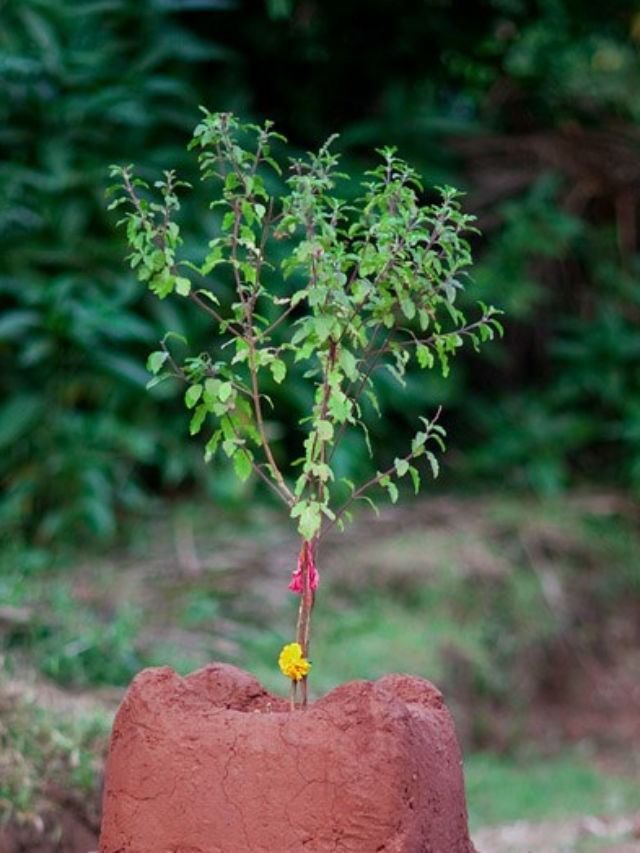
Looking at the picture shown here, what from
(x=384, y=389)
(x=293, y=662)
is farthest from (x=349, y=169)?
(x=293, y=662)

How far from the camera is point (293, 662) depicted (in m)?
3.12

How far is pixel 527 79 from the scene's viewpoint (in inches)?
341

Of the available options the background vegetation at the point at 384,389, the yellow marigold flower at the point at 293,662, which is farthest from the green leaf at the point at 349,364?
the background vegetation at the point at 384,389

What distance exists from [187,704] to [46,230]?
14.9 ft

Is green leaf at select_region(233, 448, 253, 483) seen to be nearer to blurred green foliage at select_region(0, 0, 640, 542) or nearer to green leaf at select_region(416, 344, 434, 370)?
green leaf at select_region(416, 344, 434, 370)

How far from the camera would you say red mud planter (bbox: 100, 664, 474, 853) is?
2.88m

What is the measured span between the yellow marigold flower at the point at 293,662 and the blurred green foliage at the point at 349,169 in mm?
3802

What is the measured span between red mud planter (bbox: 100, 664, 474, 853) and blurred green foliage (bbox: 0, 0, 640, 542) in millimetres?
3872

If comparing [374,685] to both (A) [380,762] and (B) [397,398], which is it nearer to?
(A) [380,762]

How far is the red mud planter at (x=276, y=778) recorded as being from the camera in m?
2.88

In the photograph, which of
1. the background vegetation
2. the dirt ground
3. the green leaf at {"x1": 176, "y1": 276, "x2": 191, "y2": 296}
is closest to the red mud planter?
the green leaf at {"x1": 176, "y1": 276, "x2": 191, "y2": 296}

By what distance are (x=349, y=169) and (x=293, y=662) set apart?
505cm

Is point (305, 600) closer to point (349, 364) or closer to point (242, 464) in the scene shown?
point (242, 464)

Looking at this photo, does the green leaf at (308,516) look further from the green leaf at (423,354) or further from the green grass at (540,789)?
the green grass at (540,789)
